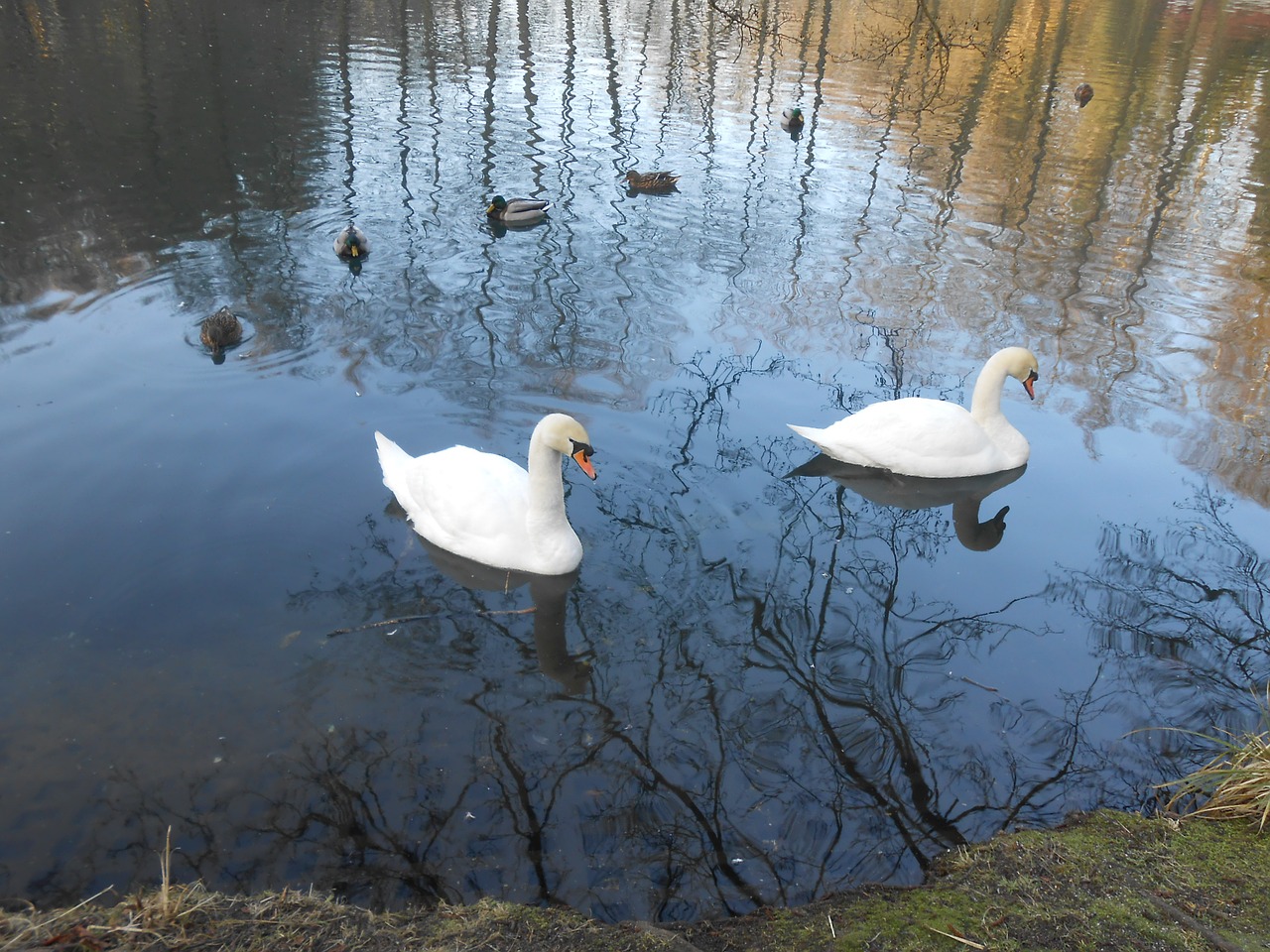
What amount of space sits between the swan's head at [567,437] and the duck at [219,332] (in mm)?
4337

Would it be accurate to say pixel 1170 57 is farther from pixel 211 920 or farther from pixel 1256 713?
pixel 211 920

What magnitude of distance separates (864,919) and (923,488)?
15.4ft

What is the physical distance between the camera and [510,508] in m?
6.58

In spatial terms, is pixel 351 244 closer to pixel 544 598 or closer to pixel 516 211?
pixel 516 211

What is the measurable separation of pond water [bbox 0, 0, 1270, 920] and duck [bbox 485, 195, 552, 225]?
0.28 meters

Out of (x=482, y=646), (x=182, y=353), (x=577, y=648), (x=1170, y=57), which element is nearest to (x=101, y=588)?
(x=482, y=646)

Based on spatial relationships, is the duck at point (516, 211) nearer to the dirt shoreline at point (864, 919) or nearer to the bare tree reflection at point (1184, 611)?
the bare tree reflection at point (1184, 611)

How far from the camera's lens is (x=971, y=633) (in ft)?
20.4

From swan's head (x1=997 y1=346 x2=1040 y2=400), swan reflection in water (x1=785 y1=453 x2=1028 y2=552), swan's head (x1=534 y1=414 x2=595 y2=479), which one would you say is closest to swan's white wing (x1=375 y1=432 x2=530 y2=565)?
swan's head (x1=534 y1=414 x2=595 y2=479)

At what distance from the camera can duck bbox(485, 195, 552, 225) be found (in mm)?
12703

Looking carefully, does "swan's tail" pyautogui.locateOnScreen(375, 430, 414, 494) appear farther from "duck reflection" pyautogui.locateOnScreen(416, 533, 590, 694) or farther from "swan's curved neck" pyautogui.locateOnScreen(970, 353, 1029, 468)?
"swan's curved neck" pyautogui.locateOnScreen(970, 353, 1029, 468)

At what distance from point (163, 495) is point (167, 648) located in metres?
1.83

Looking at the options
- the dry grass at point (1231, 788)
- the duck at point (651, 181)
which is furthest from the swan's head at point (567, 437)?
the duck at point (651, 181)

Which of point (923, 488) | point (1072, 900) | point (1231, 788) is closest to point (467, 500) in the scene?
point (923, 488)
